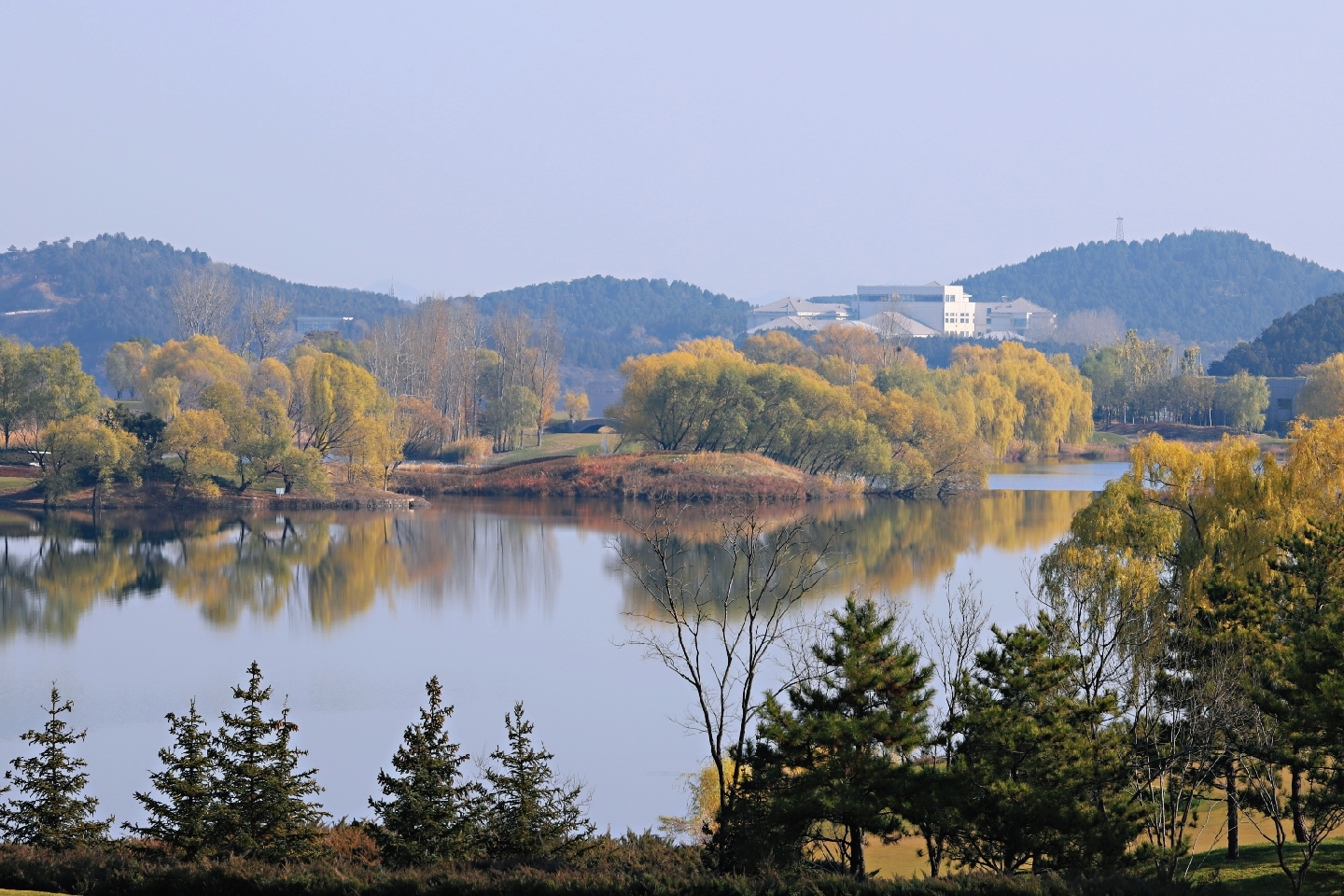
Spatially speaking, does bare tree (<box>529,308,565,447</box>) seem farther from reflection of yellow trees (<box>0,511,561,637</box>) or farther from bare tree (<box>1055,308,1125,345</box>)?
bare tree (<box>1055,308,1125,345</box>)

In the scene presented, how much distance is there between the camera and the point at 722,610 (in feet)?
86.7

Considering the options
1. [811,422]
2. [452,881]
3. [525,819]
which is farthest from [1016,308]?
[452,881]

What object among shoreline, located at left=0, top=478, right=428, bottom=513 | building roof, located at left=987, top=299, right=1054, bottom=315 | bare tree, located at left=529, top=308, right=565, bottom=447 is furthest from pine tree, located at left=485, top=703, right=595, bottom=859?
building roof, located at left=987, top=299, right=1054, bottom=315

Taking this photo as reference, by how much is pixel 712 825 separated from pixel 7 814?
6.64 metres

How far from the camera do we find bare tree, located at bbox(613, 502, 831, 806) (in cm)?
1402

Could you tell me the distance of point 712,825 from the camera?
1581cm

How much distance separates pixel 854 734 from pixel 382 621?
61.5ft

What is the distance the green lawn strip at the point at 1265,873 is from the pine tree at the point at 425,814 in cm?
603

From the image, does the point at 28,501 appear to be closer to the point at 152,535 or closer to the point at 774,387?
the point at 152,535

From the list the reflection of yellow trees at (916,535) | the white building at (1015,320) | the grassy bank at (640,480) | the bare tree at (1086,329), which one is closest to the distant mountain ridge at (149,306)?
the white building at (1015,320)

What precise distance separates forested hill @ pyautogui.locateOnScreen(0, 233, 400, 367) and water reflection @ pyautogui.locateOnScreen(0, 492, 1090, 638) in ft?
350

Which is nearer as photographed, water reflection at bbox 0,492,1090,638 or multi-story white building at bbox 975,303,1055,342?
water reflection at bbox 0,492,1090,638

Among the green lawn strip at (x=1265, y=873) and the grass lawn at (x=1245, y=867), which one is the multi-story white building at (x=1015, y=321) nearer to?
the grass lawn at (x=1245, y=867)

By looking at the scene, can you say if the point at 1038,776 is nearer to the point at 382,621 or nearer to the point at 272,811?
the point at 272,811
